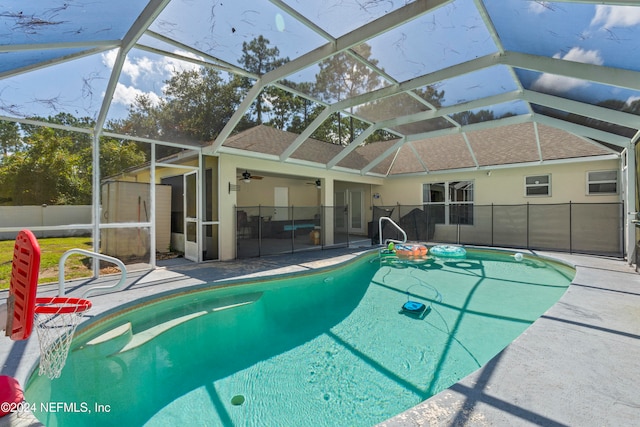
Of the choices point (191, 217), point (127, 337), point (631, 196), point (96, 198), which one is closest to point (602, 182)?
point (631, 196)

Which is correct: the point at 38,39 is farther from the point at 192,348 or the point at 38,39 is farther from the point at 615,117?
the point at 615,117

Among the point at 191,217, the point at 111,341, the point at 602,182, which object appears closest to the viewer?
the point at 111,341

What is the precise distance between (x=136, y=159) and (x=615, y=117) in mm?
10360

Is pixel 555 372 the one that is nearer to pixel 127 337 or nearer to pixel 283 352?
pixel 283 352

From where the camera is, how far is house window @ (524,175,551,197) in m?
10.7

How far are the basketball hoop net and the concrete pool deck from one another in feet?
1.20

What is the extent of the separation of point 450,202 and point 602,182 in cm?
473

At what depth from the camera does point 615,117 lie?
5684 millimetres

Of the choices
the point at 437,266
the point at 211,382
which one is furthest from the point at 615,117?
the point at 211,382

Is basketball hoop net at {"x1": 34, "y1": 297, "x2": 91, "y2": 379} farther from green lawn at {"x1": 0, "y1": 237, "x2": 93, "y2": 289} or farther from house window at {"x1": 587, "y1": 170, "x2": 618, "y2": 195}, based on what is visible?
house window at {"x1": 587, "y1": 170, "x2": 618, "y2": 195}

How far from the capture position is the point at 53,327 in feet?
8.14

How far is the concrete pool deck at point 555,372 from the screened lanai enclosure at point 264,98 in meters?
3.03

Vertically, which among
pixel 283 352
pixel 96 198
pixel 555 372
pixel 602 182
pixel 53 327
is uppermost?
pixel 602 182

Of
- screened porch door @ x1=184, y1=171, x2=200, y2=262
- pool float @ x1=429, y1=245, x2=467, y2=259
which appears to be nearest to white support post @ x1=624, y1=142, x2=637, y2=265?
pool float @ x1=429, y1=245, x2=467, y2=259
